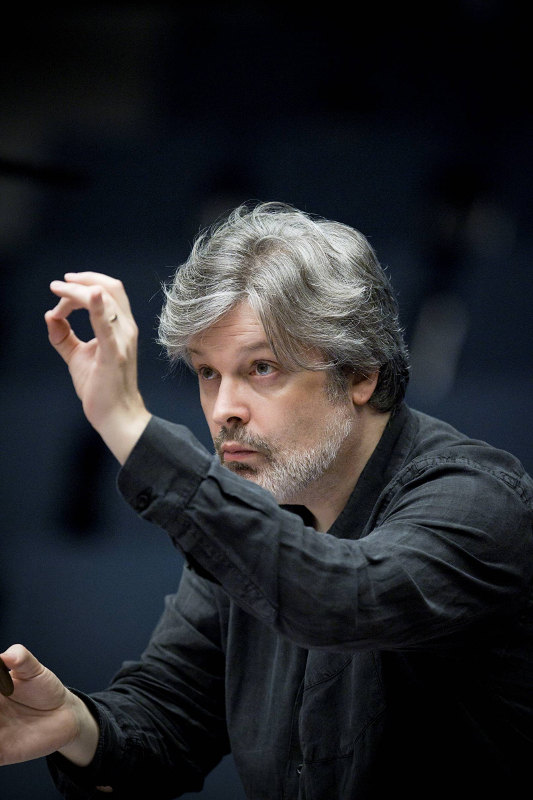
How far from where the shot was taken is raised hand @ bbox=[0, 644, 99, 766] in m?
1.45

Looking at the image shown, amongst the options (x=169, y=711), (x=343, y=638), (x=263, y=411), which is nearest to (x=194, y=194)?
(x=263, y=411)

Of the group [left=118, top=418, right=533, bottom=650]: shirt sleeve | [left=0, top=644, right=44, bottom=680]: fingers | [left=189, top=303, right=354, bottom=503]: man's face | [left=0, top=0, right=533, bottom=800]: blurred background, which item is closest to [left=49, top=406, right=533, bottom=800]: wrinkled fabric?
[left=118, top=418, right=533, bottom=650]: shirt sleeve

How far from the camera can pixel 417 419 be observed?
1.75 metres

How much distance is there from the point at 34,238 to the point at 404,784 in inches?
58.1

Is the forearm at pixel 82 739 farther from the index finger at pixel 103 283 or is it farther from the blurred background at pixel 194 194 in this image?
the index finger at pixel 103 283

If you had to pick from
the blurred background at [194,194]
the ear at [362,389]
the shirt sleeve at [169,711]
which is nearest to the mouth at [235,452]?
the ear at [362,389]

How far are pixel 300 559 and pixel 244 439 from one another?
0.53 metres

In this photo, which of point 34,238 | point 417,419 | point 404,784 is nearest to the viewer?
point 404,784

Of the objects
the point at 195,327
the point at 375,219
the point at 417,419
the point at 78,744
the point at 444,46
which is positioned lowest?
the point at 78,744

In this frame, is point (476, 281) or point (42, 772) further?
point (42, 772)

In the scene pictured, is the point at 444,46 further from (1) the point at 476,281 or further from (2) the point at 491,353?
(2) the point at 491,353

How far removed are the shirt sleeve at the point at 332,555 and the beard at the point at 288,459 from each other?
0.99 feet

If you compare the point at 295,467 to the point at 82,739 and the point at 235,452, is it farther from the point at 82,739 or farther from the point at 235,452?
the point at 82,739

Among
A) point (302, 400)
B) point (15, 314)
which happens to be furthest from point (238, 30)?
point (302, 400)
